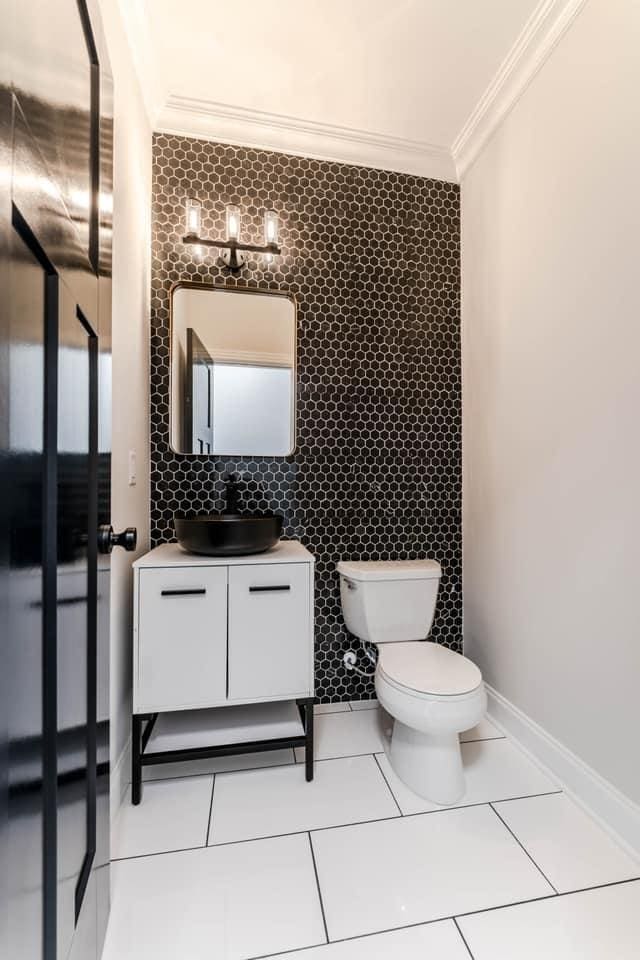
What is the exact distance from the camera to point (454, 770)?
5.02 feet

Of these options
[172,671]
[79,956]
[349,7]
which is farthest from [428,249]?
[79,956]

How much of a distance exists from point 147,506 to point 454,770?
156 centimetres

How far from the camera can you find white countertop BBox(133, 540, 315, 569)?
60.8 inches

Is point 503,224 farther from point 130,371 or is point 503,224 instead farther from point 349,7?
point 130,371

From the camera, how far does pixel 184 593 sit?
60.7 inches

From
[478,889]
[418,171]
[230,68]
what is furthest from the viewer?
[418,171]

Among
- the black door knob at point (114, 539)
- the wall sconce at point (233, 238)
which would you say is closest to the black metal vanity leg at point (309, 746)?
the black door knob at point (114, 539)

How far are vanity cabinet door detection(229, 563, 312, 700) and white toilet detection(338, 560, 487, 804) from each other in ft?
1.13

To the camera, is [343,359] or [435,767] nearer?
[435,767]

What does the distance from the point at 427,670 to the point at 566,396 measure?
1105mm

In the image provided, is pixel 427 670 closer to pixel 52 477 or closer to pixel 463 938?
pixel 463 938

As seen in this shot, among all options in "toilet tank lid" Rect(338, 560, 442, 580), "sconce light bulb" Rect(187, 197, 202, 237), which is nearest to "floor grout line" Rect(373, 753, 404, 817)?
"toilet tank lid" Rect(338, 560, 442, 580)

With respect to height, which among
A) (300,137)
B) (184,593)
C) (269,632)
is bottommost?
(269,632)

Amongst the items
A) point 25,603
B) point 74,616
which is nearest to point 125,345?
point 74,616
